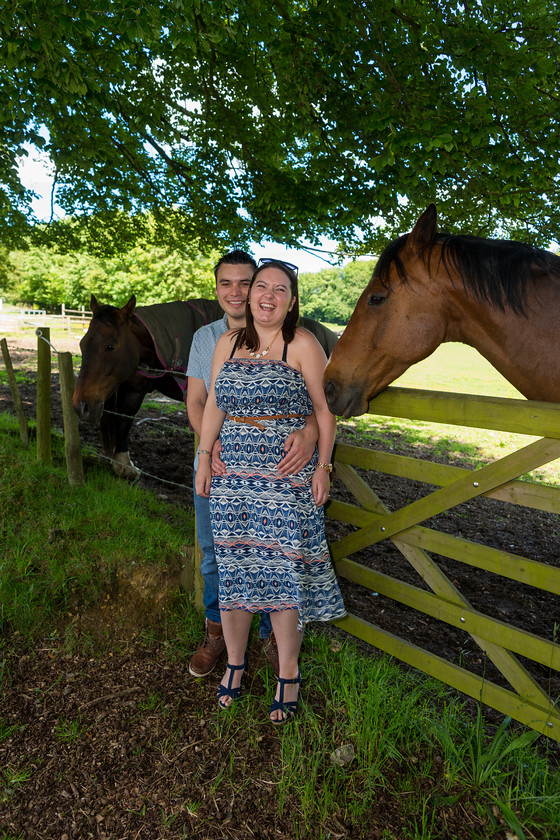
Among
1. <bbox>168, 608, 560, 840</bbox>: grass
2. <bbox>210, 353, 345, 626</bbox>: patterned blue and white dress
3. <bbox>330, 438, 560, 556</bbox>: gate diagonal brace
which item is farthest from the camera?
<bbox>210, 353, 345, 626</bbox>: patterned blue and white dress

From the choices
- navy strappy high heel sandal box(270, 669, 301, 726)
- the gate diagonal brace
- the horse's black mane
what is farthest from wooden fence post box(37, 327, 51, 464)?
the horse's black mane

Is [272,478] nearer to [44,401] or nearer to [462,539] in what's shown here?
[462,539]

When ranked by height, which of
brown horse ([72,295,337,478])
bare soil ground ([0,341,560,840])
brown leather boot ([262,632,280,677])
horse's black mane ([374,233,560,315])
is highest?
horse's black mane ([374,233,560,315])

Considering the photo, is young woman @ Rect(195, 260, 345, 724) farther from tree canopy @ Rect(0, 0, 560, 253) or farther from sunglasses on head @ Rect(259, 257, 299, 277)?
tree canopy @ Rect(0, 0, 560, 253)

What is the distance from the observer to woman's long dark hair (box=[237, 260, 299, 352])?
2.28m

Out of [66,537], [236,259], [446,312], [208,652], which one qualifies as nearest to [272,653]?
[208,652]

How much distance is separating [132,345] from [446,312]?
12.0 feet

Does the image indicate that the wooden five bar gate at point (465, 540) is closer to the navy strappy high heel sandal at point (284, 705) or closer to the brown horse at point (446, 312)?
the brown horse at point (446, 312)

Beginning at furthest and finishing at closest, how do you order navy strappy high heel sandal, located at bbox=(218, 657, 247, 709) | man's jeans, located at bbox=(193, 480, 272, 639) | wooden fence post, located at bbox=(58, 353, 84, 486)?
wooden fence post, located at bbox=(58, 353, 84, 486) → man's jeans, located at bbox=(193, 480, 272, 639) → navy strappy high heel sandal, located at bbox=(218, 657, 247, 709)

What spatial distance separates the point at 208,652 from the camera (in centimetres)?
271

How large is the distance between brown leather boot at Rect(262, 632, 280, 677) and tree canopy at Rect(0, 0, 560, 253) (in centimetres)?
371

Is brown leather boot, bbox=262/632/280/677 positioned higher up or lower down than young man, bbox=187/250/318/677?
lower down

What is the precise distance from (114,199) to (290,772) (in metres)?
8.20

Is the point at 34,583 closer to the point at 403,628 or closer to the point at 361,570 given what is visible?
the point at 361,570
